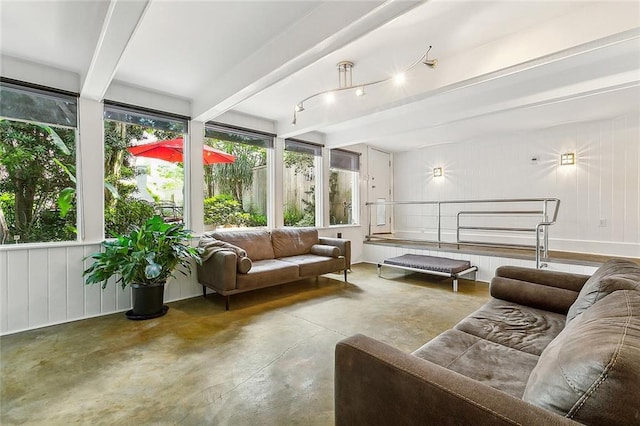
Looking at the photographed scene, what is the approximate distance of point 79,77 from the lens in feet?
10.8

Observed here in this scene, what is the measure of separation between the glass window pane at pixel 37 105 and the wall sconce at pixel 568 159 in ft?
24.1

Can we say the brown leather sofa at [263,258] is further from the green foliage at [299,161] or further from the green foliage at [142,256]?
the green foliage at [299,161]

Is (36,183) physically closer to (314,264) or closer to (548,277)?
(314,264)

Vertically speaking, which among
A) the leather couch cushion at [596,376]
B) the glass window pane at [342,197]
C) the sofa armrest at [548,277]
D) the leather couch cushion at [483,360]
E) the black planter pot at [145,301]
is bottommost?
the black planter pot at [145,301]

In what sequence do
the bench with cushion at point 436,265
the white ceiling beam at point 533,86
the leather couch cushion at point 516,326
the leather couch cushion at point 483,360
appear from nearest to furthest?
the leather couch cushion at point 483,360
the leather couch cushion at point 516,326
the white ceiling beam at point 533,86
the bench with cushion at point 436,265

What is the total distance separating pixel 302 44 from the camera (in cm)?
231

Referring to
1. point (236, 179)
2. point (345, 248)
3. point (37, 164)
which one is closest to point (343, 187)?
point (345, 248)

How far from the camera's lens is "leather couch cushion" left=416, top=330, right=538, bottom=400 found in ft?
4.27

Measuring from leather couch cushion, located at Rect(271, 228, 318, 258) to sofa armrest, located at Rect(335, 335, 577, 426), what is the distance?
3.58m

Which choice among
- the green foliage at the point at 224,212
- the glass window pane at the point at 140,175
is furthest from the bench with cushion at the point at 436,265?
the glass window pane at the point at 140,175

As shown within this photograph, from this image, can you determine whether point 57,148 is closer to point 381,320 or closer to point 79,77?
point 79,77

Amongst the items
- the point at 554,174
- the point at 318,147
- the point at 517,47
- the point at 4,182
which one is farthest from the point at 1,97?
the point at 554,174

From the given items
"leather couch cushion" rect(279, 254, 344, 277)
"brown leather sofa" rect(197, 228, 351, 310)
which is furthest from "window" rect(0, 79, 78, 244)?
"leather couch cushion" rect(279, 254, 344, 277)

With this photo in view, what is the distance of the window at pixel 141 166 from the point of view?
3.60 meters
